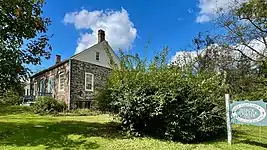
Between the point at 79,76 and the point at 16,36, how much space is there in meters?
11.5

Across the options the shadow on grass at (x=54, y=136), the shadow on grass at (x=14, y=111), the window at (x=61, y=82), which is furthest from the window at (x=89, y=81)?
the shadow on grass at (x=54, y=136)

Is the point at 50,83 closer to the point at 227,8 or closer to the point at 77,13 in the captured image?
the point at 77,13

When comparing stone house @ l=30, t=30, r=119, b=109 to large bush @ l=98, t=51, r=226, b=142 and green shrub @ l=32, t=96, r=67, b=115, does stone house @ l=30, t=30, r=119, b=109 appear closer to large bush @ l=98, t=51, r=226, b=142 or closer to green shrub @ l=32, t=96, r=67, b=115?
green shrub @ l=32, t=96, r=67, b=115

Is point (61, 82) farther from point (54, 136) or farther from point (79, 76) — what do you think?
point (54, 136)

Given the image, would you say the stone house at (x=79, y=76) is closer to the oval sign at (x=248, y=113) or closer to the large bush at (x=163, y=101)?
the large bush at (x=163, y=101)

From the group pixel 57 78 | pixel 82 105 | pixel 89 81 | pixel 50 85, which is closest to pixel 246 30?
pixel 89 81

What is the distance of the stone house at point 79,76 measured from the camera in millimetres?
20406

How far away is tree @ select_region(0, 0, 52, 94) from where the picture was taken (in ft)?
29.8

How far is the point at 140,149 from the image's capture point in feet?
23.2

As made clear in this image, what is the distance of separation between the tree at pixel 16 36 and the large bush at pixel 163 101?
3.51 m

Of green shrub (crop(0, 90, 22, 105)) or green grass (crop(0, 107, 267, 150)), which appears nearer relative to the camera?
green grass (crop(0, 107, 267, 150))

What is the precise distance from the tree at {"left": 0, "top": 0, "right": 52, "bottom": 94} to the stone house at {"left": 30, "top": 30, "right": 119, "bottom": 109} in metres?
9.18

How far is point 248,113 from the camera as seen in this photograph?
324 inches

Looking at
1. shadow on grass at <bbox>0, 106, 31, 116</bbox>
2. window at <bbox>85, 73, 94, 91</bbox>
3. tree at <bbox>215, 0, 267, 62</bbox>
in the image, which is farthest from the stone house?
tree at <bbox>215, 0, 267, 62</bbox>
